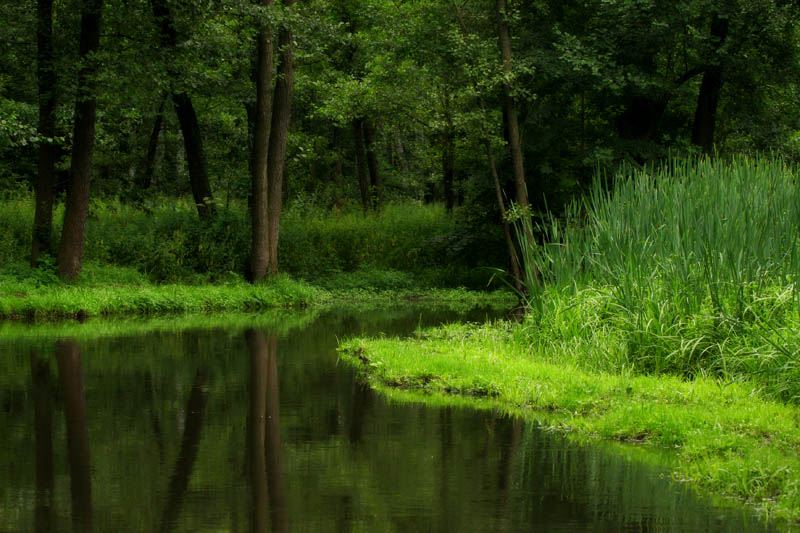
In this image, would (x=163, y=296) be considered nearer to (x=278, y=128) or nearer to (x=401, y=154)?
(x=278, y=128)

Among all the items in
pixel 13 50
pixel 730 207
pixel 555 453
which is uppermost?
pixel 13 50

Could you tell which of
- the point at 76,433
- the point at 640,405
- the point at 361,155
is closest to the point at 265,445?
the point at 76,433

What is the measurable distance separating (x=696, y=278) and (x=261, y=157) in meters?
14.5

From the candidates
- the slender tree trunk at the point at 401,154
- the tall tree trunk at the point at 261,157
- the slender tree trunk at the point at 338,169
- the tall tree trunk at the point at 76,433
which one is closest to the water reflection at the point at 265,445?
the tall tree trunk at the point at 76,433

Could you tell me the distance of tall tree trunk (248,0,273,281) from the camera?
71.9 feet

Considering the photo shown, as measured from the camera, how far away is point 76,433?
819 centimetres

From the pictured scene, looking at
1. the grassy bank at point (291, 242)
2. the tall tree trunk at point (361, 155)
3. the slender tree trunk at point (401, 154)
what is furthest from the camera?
the slender tree trunk at point (401, 154)

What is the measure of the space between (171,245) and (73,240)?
3844mm

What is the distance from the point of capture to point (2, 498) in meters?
6.09

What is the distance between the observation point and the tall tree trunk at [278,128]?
22.8 m

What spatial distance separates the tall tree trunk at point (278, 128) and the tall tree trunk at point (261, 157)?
24cm

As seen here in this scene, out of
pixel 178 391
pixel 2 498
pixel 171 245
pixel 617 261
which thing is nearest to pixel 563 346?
pixel 617 261

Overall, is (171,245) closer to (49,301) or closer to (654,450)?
(49,301)

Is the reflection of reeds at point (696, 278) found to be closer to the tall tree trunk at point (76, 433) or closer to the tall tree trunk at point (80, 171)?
the tall tree trunk at point (76, 433)
